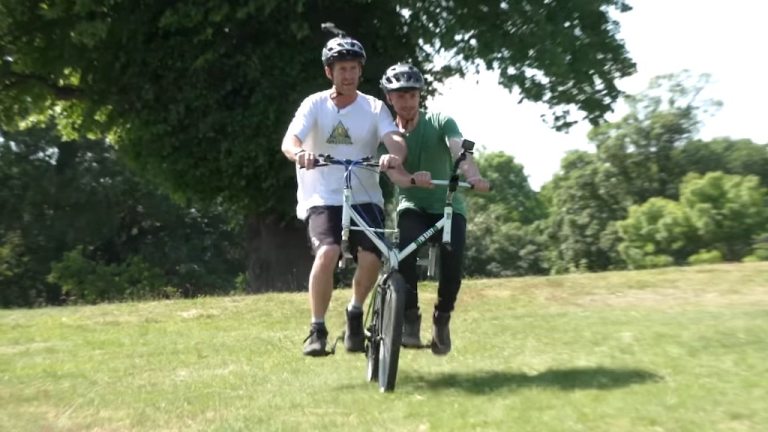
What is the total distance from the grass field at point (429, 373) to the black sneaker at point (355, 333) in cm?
24

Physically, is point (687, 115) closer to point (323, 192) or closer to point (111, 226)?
point (111, 226)

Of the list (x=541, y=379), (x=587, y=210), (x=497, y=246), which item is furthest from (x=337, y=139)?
(x=497, y=246)

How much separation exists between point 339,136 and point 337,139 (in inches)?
0.9

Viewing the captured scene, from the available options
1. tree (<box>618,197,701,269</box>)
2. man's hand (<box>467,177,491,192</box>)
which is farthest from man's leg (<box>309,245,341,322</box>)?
tree (<box>618,197,701,269</box>)

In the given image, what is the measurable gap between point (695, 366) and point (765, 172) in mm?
57428

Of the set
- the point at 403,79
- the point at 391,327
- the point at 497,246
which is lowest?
the point at 497,246

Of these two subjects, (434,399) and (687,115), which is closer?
(434,399)

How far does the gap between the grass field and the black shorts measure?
0.89m

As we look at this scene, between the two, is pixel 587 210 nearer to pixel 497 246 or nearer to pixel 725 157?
pixel 497 246

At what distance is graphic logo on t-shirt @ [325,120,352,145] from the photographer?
23.5 ft

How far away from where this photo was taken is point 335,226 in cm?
705

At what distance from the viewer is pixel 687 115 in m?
53.7

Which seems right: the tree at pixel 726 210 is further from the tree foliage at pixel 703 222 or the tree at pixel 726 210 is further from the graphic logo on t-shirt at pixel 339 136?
the graphic logo on t-shirt at pixel 339 136

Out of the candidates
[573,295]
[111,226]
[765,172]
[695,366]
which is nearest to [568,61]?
[573,295]
